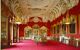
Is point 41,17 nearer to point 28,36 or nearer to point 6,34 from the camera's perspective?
point 28,36

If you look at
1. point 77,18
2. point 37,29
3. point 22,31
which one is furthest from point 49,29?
point 77,18

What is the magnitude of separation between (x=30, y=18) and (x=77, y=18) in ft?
85.2

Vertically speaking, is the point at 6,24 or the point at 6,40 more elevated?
the point at 6,24

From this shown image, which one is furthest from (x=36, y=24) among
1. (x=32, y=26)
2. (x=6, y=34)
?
(x=6, y=34)

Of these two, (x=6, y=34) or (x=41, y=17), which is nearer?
(x=6, y=34)

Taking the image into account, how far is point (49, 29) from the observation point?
45875mm

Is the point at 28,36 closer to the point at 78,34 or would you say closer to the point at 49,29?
the point at 49,29

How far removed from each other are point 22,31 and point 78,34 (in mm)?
27261

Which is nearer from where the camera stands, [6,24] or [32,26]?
[6,24]

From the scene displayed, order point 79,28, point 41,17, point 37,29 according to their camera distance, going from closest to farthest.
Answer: point 79,28, point 41,17, point 37,29

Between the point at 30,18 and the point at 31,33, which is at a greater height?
the point at 30,18

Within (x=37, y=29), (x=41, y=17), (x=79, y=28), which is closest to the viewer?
(x=79, y=28)

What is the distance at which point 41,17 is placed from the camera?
4422 centimetres

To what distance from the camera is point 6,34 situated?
20219 mm
